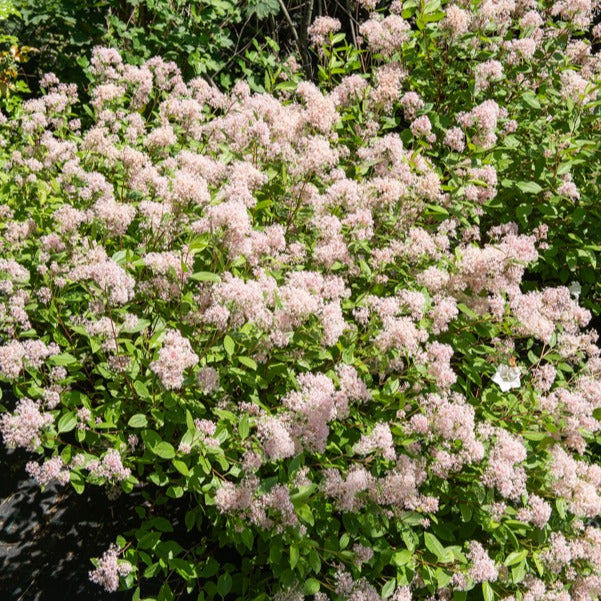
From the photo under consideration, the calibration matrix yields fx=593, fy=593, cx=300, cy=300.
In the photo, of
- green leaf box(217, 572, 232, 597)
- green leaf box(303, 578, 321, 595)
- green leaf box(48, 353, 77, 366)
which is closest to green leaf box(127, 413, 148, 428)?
green leaf box(48, 353, 77, 366)

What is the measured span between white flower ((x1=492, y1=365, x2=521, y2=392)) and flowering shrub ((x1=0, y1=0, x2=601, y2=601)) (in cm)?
2

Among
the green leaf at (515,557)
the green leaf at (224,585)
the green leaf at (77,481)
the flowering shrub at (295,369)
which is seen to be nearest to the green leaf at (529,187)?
the flowering shrub at (295,369)

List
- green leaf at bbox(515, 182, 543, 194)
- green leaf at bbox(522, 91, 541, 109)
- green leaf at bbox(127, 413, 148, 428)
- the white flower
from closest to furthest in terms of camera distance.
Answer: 1. green leaf at bbox(127, 413, 148, 428)
2. the white flower
3. green leaf at bbox(515, 182, 543, 194)
4. green leaf at bbox(522, 91, 541, 109)

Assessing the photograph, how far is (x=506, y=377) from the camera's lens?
2.64 meters

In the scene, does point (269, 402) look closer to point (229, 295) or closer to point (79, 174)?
point (229, 295)

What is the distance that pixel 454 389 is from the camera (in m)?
2.65

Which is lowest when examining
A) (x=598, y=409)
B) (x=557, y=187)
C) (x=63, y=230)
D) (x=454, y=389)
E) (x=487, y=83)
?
(x=454, y=389)

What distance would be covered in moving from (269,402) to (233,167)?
105 cm

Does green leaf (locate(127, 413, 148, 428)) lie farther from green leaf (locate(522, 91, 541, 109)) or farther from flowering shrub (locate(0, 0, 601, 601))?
green leaf (locate(522, 91, 541, 109))

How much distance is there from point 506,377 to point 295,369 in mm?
953

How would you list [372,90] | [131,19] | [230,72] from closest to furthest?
1. [372,90]
2. [131,19]
3. [230,72]

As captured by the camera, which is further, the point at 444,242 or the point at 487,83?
the point at 487,83

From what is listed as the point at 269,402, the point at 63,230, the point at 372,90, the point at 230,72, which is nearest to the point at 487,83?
the point at 372,90

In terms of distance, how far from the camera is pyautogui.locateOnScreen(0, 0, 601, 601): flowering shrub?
2066mm
